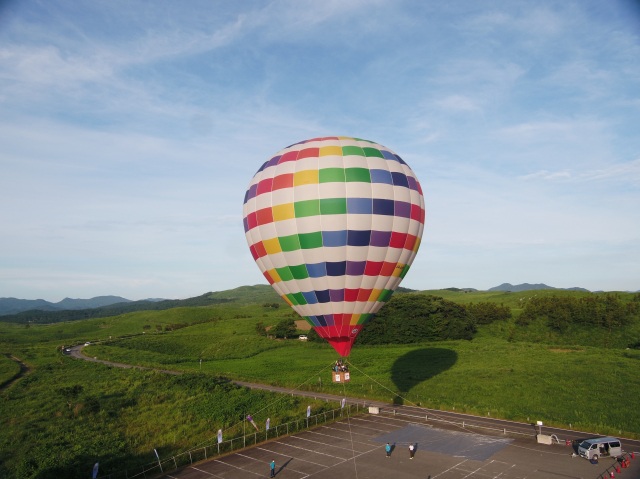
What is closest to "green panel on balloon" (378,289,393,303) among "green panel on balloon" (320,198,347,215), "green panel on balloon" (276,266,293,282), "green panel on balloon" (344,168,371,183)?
"green panel on balloon" (276,266,293,282)

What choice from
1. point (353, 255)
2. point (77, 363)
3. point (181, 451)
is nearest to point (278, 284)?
point (353, 255)

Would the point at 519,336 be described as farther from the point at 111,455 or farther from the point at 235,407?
the point at 111,455

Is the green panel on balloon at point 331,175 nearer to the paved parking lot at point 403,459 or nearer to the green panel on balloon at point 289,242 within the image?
the green panel on balloon at point 289,242

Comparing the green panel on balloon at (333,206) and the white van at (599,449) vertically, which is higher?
the green panel on balloon at (333,206)

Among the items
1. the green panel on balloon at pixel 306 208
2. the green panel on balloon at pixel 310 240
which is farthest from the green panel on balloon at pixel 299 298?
the green panel on balloon at pixel 306 208

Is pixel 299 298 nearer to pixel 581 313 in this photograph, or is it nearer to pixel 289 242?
pixel 289 242

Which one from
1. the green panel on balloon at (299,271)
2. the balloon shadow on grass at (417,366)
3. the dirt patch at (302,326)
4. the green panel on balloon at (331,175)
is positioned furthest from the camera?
the dirt patch at (302,326)

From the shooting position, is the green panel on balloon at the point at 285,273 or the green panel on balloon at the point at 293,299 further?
the green panel on balloon at the point at 293,299

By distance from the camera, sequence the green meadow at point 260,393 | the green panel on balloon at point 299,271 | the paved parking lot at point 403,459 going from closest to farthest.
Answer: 1. the paved parking lot at point 403,459
2. the green panel on balloon at point 299,271
3. the green meadow at point 260,393
